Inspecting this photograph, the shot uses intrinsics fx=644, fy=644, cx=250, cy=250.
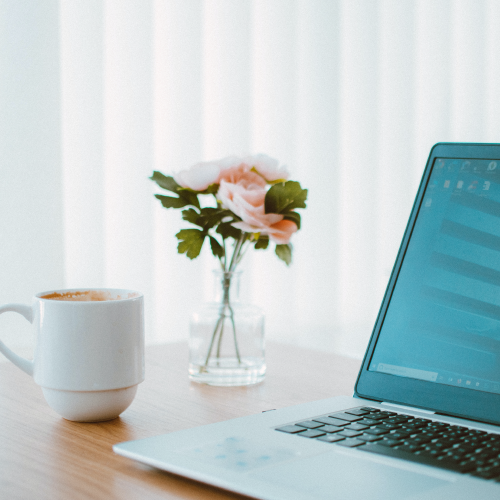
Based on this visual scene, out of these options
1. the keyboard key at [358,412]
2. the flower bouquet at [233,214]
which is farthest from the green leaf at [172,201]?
the keyboard key at [358,412]

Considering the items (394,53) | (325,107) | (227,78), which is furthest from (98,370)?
(394,53)

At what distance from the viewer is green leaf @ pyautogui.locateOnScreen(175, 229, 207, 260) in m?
0.79

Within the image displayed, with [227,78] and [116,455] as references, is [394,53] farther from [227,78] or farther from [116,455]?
[116,455]

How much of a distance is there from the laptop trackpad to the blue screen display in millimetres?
184

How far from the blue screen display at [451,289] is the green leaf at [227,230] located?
8.8 inches

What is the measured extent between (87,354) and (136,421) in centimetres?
9

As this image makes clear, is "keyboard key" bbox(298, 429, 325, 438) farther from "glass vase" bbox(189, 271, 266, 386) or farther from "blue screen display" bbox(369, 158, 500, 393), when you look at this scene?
"glass vase" bbox(189, 271, 266, 386)

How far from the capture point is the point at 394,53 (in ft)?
8.30

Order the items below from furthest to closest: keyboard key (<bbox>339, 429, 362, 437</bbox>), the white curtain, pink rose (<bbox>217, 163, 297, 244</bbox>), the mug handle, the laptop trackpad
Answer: the white curtain, pink rose (<bbox>217, 163, 297, 244</bbox>), the mug handle, keyboard key (<bbox>339, 429, 362, 437</bbox>), the laptop trackpad

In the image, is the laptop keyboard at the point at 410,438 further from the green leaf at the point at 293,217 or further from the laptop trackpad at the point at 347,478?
the green leaf at the point at 293,217

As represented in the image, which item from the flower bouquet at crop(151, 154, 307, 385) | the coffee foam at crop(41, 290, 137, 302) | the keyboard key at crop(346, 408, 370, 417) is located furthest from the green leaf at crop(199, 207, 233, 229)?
the keyboard key at crop(346, 408, 370, 417)

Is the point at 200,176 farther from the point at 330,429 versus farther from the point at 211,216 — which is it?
the point at 330,429

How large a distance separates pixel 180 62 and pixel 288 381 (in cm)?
125

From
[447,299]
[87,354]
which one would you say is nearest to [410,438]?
[447,299]
